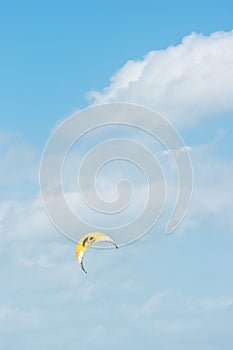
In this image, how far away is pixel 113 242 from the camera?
4675 inches

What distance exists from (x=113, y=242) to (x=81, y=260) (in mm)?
8314

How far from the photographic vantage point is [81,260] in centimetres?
12156

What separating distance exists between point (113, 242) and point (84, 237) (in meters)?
9.51

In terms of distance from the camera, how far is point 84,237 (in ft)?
413

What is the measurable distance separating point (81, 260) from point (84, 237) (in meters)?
6.12
